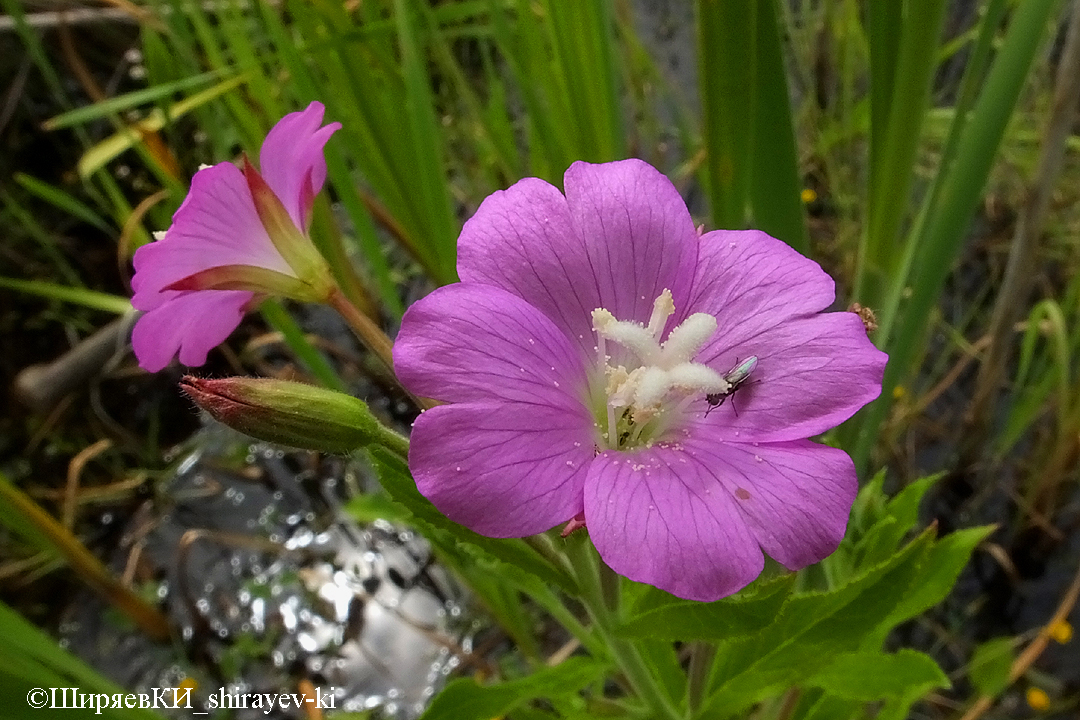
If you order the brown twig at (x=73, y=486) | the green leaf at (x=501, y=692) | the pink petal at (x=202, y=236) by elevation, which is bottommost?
the brown twig at (x=73, y=486)

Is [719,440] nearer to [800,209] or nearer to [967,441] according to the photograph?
[800,209]

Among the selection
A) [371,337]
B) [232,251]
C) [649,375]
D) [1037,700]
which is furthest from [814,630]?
[1037,700]

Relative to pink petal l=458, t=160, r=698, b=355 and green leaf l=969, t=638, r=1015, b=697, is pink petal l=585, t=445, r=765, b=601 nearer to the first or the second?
pink petal l=458, t=160, r=698, b=355

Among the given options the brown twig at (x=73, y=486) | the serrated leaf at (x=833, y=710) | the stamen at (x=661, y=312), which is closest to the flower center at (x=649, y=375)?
the stamen at (x=661, y=312)

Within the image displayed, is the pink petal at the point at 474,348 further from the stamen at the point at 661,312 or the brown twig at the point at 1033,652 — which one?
the brown twig at the point at 1033,652

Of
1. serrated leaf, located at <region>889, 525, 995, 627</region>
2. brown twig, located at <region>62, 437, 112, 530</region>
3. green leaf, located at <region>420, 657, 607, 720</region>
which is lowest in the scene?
brown twig, located at <region>62, 437, 112, 530</region>

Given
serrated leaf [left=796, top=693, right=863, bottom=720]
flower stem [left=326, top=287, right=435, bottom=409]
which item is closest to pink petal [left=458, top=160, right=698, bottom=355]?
flower stem [left=326, top=287, right=435, bottom=409]
